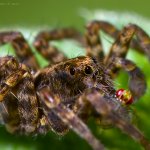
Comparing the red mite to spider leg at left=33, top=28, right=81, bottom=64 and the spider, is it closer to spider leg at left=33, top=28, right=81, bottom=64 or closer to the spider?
the spider

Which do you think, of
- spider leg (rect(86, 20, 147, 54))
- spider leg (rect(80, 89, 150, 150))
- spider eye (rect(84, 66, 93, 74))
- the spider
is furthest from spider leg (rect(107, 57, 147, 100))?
spider leg (rect(80, 89, 150, 150))

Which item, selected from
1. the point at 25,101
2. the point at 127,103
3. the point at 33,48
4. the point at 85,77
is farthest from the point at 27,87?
the point at 33,48

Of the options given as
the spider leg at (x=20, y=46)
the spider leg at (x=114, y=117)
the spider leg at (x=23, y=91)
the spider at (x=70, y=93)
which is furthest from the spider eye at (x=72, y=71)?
the spider leg at (x=20, y=46)

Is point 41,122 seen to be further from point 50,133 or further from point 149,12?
point 149,12

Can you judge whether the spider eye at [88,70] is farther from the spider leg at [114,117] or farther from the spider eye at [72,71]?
the spider leg at [114,117]

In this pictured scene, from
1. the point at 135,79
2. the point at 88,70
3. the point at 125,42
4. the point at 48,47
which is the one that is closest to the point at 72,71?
the point at 88,70
